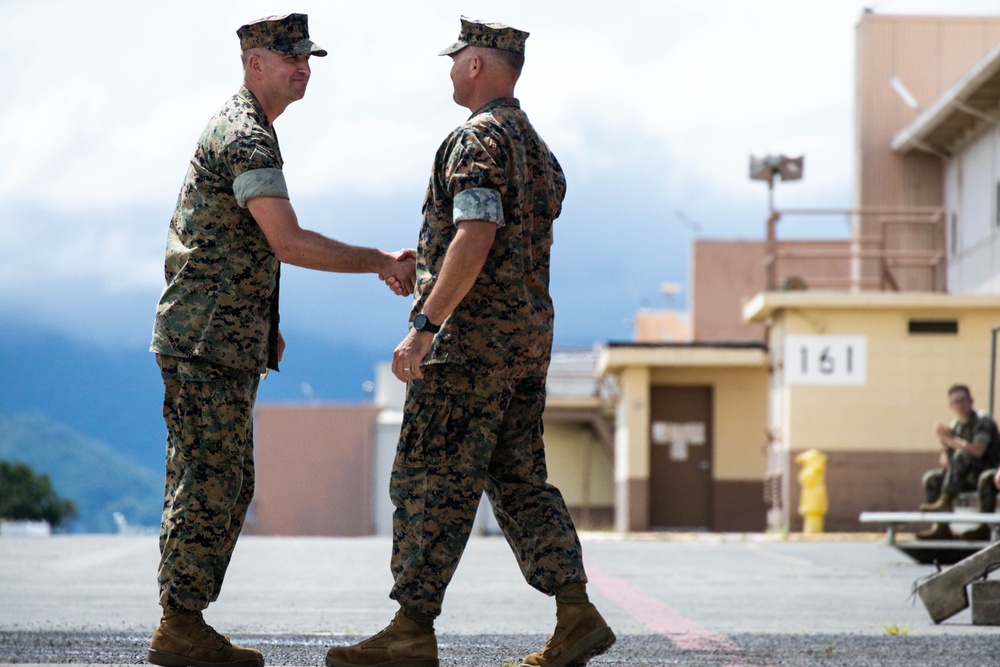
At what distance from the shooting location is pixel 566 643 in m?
4.81

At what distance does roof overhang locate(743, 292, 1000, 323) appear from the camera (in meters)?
23.6

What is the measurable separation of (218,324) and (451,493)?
899 millimetres

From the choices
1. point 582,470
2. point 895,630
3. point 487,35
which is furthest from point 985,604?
point 582,470

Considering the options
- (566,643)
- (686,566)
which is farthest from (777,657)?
(686,566)

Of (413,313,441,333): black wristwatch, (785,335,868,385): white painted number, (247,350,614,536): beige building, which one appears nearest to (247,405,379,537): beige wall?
(247,350,614,536): beige building

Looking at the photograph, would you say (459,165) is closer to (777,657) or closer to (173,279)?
(173,279)

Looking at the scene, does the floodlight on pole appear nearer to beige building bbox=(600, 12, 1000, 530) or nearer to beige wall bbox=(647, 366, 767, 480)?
beige building bbox=(600, 12, 1000, 530)

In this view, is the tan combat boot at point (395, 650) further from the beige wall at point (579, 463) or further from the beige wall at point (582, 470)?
the beige wall at point (579, 463)

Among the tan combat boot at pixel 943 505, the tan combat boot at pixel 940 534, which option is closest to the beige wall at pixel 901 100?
the tan combat boot at pixel 943 505

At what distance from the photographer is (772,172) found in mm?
25516

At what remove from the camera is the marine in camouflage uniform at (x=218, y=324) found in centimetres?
488

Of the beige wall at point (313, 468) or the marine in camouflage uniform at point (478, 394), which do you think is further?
the beige wall at point (313, 468)

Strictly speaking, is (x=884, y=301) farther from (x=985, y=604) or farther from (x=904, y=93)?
(x=985, y=604)

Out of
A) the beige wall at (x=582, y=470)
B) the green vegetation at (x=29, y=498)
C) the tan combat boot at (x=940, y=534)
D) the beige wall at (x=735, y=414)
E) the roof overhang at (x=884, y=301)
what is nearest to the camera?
the tan combat boot at (x=940, y=534)
